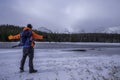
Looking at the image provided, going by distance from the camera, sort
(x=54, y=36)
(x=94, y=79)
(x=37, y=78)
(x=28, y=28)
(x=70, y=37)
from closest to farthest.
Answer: (x=94, y=79) → (x=37, y=78) → (x=28, y=28) → (x=54, y=36) → (x=70, y=37)

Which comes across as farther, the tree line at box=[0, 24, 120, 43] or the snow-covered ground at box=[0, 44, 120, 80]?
the tree line at box=[0, 24, 120, 43]

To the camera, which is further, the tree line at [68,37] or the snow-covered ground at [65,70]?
the tree line at [68,37]

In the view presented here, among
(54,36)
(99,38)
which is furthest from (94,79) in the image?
(99,38)

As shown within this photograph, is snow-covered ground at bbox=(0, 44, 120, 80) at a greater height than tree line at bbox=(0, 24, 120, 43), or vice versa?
tree line at bbox=(0, 24, 120, 43)

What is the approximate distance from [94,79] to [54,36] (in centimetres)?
15395

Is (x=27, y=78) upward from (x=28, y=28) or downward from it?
downward

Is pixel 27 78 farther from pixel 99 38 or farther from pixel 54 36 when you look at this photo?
pixel 99 38

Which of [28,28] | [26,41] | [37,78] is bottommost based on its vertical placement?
[37,78]

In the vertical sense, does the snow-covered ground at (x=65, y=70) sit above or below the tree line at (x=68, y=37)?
below

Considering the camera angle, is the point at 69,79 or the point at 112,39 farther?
the point at 112,39

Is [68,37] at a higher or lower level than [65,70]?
higher

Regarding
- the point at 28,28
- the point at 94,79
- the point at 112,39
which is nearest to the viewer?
the point at 94,79

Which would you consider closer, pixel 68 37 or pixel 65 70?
pixel 65 70

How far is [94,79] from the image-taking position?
8344 mm
